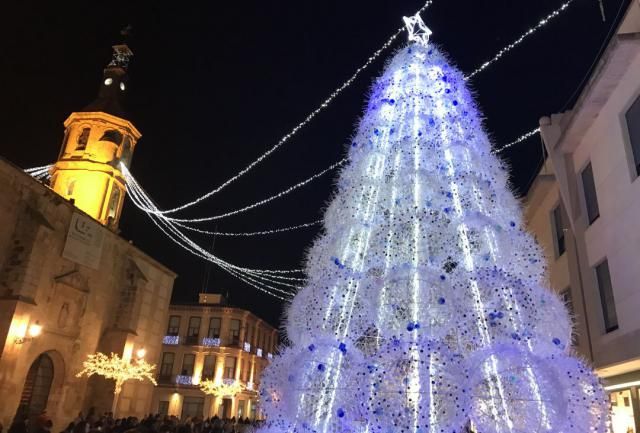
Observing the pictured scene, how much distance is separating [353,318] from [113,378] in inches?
647

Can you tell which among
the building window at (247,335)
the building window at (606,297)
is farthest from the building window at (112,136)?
the building window at (606,297)

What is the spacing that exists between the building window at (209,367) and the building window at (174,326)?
3.94 m

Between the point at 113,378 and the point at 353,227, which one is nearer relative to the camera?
the point at 353,227

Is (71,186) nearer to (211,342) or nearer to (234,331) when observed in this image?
(211,342)

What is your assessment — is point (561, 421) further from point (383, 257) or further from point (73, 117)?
point (73, 117)

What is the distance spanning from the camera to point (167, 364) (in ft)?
135

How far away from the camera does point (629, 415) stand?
1023 cm

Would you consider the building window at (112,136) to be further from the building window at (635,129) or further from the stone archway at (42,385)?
the building window at (635,129)

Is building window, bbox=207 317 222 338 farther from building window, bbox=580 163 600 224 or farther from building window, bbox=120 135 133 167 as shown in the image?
building window, bbox=580 163 600 224

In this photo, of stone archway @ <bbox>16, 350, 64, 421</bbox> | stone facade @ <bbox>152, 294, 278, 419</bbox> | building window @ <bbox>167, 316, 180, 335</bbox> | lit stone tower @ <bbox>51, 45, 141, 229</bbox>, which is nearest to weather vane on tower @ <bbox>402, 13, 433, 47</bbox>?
stone archway @ <bbox>16, 350, 64, 421</bbox>

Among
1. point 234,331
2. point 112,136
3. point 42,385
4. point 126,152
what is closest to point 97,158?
point 112,136

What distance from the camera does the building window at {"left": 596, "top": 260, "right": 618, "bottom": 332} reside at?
10.6 m

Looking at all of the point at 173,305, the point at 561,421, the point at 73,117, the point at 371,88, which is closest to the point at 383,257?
the point at 561,421

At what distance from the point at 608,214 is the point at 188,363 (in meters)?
37.7
